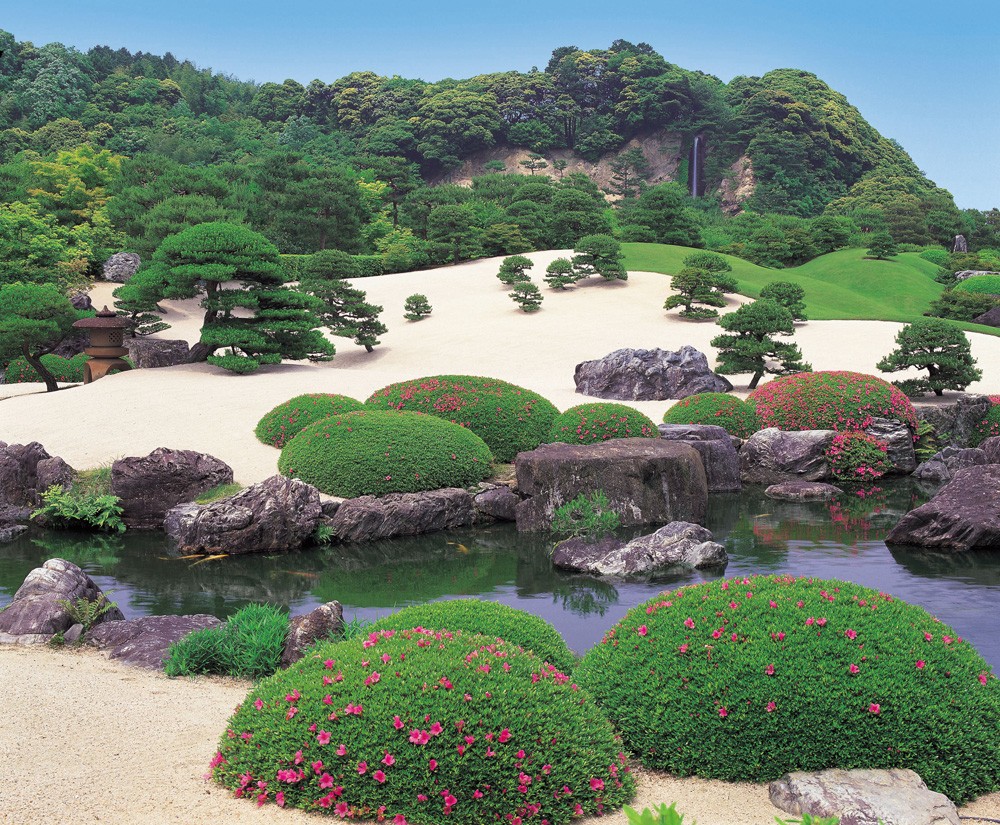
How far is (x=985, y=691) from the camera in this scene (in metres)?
4.69

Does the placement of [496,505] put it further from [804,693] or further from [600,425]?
[804,693]

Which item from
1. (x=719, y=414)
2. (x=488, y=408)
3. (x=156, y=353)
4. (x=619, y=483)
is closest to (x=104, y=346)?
(x=156, y=353)

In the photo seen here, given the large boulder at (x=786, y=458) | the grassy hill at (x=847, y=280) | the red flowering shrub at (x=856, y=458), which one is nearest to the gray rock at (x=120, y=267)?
the grassy hill at (x=847, y=280)

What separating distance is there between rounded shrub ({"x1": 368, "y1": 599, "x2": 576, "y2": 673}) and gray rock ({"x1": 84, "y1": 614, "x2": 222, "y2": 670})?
6.83ft

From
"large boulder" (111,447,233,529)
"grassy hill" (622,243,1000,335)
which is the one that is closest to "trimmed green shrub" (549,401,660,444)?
"large boulder" (111,447,233,529)

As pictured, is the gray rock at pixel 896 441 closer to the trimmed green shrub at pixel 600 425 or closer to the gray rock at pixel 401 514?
the trimmed green shrub at pixel 600 425

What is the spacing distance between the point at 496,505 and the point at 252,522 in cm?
315

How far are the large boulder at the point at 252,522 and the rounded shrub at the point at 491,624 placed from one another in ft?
18.4

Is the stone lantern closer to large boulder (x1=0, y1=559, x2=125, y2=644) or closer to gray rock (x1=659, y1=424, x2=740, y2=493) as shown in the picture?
gray rock (x1=659, y1=424, x2=740, y2=493)

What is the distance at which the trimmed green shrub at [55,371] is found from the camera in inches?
936

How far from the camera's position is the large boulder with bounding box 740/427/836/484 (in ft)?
48.9

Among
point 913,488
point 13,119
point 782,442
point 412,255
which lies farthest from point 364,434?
point 13,119

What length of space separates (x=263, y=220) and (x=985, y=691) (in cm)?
4200

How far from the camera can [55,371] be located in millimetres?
23781
